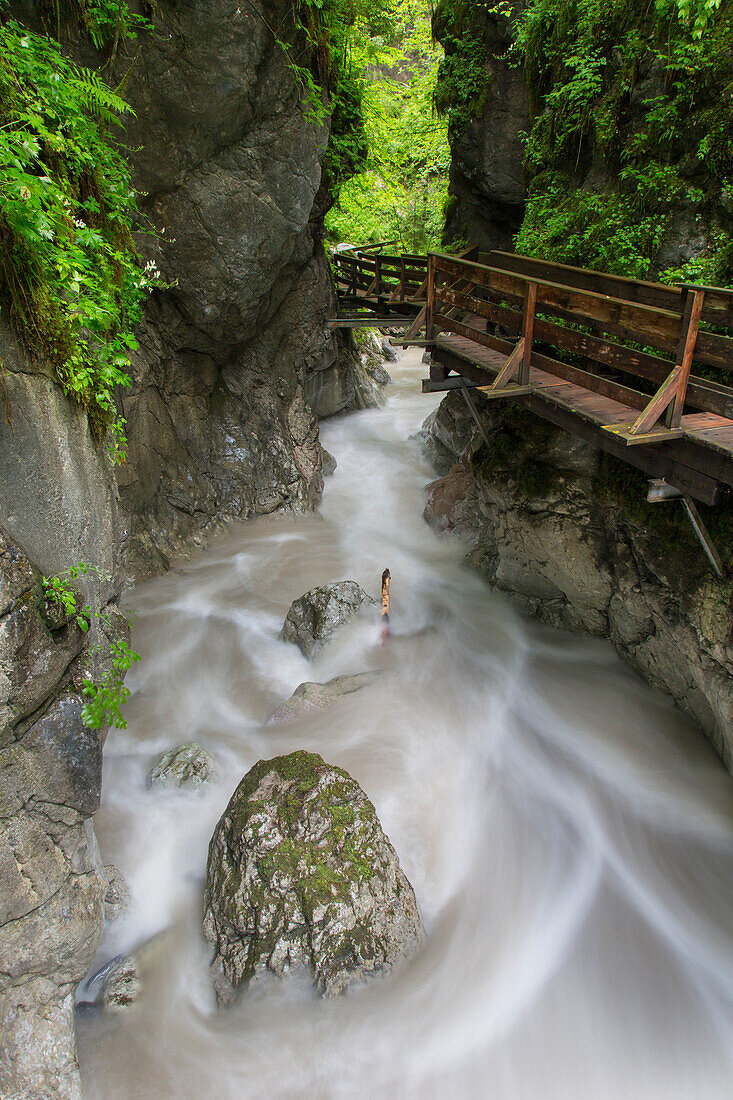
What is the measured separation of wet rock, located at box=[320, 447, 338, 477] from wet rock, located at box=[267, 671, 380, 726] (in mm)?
7343

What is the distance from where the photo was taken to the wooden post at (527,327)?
244 inches

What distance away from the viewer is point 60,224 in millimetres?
4055

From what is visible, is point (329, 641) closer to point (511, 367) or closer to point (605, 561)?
point (605, 561)

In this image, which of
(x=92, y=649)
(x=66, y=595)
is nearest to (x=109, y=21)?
(x=66, y=595)

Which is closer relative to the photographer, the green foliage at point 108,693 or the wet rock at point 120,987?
the green foliage at point 108,693

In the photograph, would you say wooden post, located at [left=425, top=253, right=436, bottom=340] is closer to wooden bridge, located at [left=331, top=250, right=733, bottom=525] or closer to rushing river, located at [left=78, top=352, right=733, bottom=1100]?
wooden bridge, located at [left=331, top=250, right=733, bottom=525]

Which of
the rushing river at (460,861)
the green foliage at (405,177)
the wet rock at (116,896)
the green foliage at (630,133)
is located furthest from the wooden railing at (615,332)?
the green foliage at (405,177)

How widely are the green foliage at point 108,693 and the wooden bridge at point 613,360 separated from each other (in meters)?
4.15

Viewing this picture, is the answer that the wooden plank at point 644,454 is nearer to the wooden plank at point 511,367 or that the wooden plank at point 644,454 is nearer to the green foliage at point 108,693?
the wooden plank at point 511,367

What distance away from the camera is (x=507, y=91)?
10.7 meters

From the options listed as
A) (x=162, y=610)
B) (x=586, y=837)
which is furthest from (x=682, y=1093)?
(x=162, y=610)

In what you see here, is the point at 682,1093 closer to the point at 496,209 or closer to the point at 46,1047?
the point at 46,1047

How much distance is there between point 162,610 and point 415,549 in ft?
15.2

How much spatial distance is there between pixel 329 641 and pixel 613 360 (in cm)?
502
